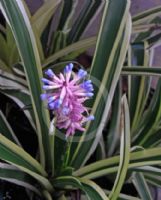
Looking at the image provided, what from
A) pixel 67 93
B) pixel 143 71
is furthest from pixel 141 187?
pixel 67 93

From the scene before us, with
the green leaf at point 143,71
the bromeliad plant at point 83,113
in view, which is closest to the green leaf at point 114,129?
the bromeliad plant at point 83,113

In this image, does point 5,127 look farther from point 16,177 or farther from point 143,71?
point 143,71

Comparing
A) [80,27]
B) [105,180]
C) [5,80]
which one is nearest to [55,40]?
[80,27]

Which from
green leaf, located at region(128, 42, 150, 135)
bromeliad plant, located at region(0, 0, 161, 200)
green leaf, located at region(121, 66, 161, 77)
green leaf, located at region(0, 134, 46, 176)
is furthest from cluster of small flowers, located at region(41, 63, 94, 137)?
green leaf, located at region(128, 42, 150, 135)

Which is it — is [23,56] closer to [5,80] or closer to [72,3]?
[5,80]

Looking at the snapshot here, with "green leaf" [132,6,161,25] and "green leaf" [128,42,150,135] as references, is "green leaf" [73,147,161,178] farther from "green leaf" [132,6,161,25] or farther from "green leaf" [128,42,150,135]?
"green leaf" [132,6,161,25]

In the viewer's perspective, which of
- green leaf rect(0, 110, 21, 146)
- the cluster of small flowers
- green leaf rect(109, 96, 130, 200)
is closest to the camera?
the cluster of small flowers
